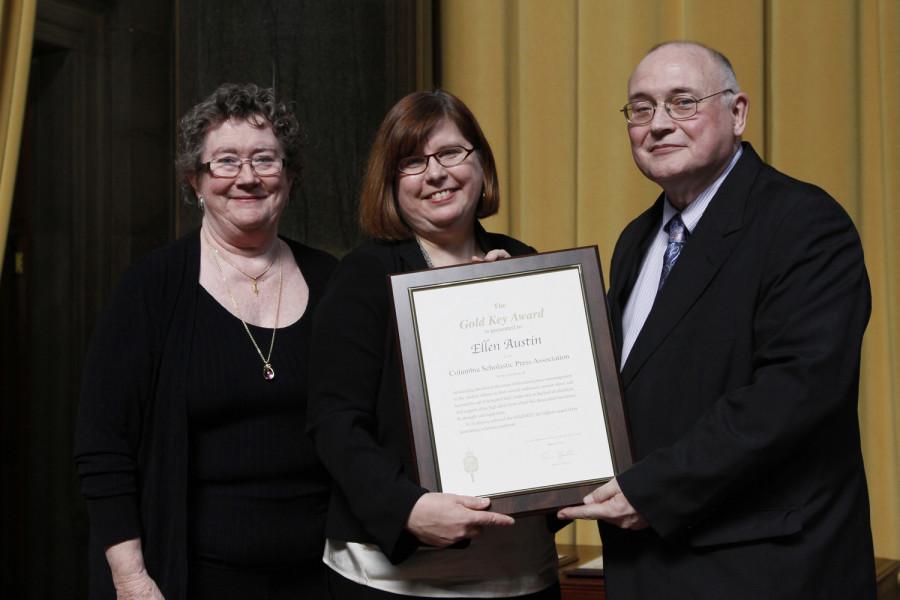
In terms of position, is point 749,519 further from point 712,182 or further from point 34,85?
point 34,85

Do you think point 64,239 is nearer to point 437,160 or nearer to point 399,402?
point 437,160

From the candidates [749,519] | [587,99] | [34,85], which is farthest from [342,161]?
[749,519]

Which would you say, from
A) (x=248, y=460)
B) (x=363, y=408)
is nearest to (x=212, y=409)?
(x=248, y=460)

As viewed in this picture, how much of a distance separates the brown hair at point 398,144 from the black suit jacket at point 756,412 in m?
0.58

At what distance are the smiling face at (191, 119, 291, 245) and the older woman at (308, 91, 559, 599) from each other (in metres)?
0.28

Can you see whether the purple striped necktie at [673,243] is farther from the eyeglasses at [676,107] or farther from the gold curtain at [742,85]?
the gold curtain at [742,85]

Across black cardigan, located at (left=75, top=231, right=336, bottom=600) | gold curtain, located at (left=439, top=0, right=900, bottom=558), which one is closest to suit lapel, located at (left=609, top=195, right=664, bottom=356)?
black cardigan, located at (left=75, top=231, right=336, bottom=600)

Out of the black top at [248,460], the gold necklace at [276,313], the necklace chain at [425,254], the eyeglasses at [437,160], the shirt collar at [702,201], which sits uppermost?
the eyeglasses at [437,160]

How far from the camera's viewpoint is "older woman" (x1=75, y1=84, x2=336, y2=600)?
2.22 metres

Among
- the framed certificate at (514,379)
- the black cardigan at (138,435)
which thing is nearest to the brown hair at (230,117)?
the black cardigan at (138,435)

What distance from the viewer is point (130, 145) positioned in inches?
164

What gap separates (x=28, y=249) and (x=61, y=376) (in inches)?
20.3

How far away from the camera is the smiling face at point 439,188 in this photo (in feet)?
7.22

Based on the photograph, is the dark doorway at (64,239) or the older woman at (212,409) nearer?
the older woman at (212,409)
